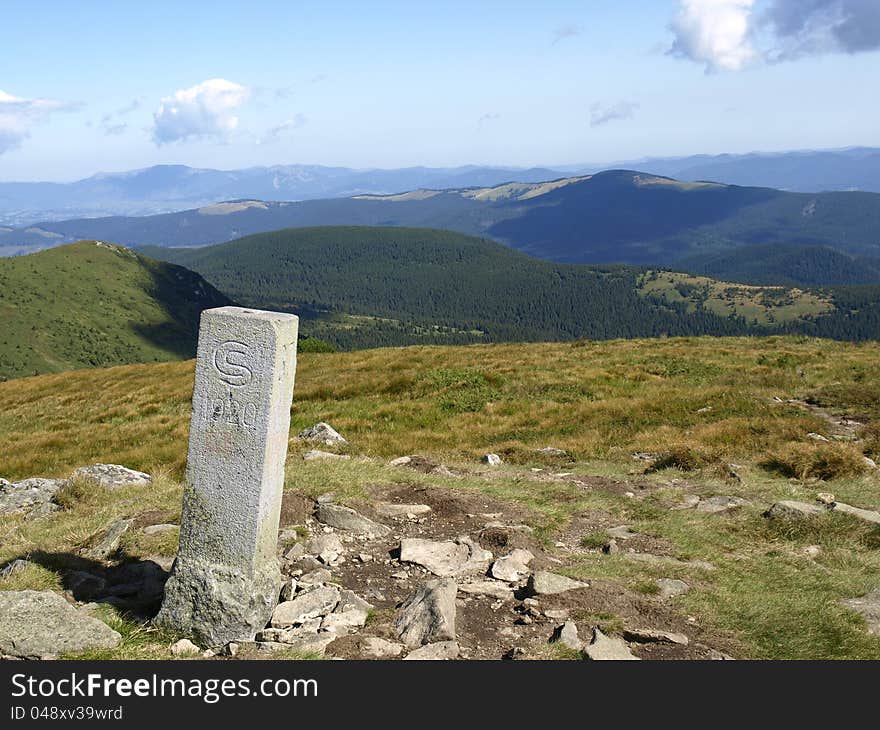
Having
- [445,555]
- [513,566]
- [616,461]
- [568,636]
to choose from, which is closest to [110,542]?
[445,555]

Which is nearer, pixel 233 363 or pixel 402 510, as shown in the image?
pixel 233 363

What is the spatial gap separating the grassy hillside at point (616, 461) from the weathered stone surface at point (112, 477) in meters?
0.66

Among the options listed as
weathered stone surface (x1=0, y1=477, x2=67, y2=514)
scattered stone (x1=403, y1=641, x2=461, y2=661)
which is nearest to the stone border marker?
scattered stone (x1=403, y1=641, x2=461, y2=661)

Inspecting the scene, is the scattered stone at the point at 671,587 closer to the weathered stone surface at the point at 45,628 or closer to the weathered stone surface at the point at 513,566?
the weathered stone surface at the point at 513,566

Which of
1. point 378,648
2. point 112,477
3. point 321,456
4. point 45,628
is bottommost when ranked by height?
point 112,477

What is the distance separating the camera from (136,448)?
22.0 metres

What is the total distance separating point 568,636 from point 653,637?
101cm

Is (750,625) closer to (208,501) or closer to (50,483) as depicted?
(208,501)

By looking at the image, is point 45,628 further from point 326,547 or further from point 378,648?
point 326,547

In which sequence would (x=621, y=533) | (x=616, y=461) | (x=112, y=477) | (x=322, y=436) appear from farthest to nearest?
(x=322, y=436) → (x=616, y=461) → (x=112, y=477) → (x=621, y=533)

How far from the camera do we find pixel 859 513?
1149 centimetres

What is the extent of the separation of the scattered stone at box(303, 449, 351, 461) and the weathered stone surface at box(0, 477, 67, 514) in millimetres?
5491

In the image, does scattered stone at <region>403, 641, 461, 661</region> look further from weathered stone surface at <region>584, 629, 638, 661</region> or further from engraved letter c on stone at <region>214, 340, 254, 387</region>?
engraved letter c on stone at <region>214, 340, 254, 387</region>

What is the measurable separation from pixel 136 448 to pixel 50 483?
19.6ft
